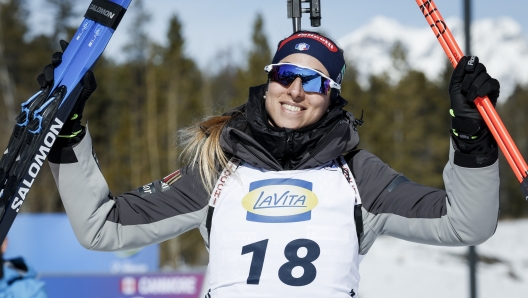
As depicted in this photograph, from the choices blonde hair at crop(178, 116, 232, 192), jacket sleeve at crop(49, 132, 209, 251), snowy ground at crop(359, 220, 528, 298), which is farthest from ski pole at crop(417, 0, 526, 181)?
snowy ground at crop(359, 220, 528, 298)

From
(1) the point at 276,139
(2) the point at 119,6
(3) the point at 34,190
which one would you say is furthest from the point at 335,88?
(3) the point at 34,190

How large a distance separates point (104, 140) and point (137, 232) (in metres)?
27.0

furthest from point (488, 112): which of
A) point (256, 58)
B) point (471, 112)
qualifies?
point (256, 58)

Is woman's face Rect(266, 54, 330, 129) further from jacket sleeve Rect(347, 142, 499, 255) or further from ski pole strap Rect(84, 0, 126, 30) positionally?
ski pole strap Rect(84, 0, 126, 30)

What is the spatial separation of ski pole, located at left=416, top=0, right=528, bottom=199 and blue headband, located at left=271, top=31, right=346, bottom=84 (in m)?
0.37

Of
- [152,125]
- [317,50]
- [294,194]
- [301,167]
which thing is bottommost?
[294,194]

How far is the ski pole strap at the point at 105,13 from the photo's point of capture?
2312 mm

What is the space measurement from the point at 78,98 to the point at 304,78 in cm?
82

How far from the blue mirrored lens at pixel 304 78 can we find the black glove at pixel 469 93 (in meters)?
0.48

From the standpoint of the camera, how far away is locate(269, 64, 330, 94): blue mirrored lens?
234 cm

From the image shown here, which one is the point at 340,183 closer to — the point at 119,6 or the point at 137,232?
the point at 137,232

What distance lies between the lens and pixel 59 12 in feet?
85.5

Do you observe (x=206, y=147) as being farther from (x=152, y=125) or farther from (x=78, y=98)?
(x=152, y=125)

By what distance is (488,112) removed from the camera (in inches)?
80.0
